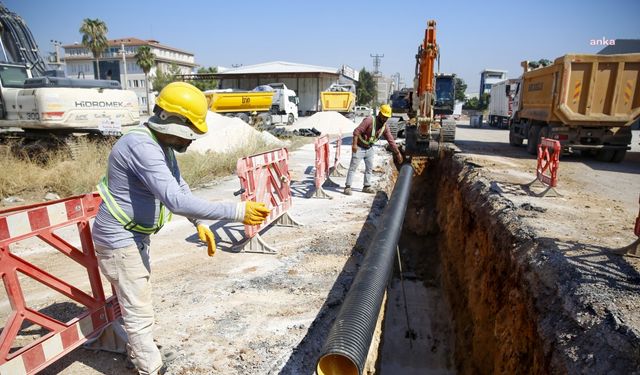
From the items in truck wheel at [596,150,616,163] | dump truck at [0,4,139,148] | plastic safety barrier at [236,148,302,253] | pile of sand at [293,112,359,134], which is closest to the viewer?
plastic safety barrier at [236,148,302,253]

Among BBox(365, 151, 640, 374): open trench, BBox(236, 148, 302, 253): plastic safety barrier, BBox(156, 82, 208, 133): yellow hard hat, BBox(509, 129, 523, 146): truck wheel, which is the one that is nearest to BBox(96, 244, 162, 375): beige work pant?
BBox(156, 82, 208, 133): yellow hard hat

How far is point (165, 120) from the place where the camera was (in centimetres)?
227

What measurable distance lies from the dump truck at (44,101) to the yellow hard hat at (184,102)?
748cm

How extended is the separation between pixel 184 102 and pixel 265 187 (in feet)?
9.66

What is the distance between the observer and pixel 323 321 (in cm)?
327

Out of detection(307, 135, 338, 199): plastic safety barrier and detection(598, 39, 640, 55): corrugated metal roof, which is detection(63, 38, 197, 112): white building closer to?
detection(307, 135, 338, 199): plastic safety barrier

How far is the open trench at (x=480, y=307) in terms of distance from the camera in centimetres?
278

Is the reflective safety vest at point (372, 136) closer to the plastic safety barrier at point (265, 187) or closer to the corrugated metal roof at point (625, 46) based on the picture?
the plastic safety barrier at point (265, 187)

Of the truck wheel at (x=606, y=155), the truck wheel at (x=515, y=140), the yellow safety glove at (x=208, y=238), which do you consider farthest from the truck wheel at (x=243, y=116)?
the yellow safety glove at (x=208, y=238)

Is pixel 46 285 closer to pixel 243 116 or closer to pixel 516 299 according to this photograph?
pixel 516 299

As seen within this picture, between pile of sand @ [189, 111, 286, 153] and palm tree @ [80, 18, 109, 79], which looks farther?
palm tree @ [80, 18, 109, 79]

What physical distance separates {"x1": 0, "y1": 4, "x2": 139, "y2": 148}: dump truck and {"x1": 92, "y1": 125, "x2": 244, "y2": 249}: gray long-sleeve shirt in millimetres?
7400

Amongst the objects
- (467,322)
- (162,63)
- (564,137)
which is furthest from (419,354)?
(162,63)

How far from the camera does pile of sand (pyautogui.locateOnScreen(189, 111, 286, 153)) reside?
11.6m
